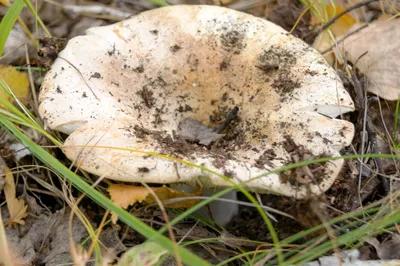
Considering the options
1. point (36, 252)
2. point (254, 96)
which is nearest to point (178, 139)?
point (254, 96)

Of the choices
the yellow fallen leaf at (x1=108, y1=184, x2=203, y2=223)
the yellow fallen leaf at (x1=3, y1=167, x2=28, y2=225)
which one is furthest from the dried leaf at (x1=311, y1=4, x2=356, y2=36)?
the yellow fallen leaf at (x1=3, y1=167, x2=28, y2=225)

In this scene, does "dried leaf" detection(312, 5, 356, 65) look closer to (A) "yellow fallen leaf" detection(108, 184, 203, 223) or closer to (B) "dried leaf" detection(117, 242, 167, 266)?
(A) "yellow fallen leaf" detection(108, 184, 203, 223)

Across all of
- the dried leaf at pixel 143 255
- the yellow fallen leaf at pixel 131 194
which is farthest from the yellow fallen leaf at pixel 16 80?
the dried leaf at pixel 143 255

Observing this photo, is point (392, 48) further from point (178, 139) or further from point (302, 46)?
point (178, 139)

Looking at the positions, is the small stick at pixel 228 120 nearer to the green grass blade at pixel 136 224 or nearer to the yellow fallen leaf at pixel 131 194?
the yellow fallen leaf at pixel 131 194

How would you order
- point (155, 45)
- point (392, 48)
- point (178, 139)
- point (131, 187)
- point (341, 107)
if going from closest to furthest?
point (131, 187), point (341, 107), point (178, 139), point (155, 45), point (392, 48)

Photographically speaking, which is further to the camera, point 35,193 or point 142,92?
point 35,193
